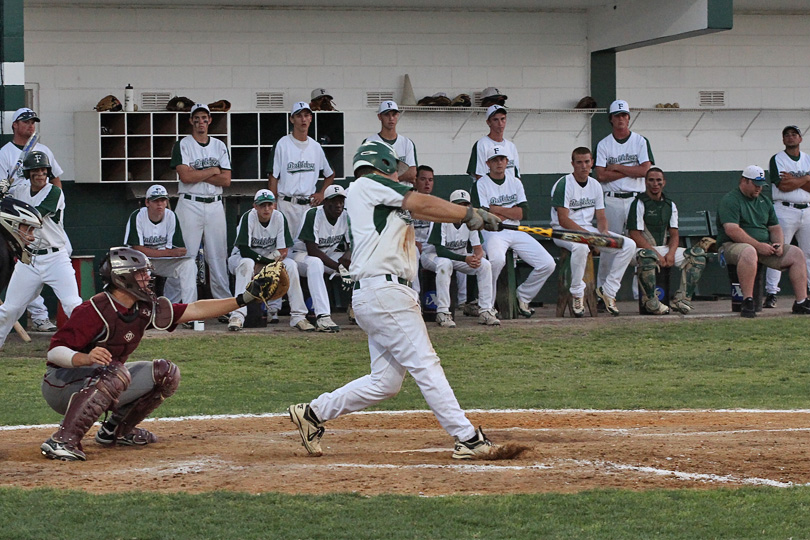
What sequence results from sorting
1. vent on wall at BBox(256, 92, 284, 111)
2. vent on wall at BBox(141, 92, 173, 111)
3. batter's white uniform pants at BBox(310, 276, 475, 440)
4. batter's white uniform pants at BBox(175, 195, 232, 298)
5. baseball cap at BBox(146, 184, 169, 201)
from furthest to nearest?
vent on wall at BBox(256, 92, 284, 111)
vent on wall at BBox(141, 92, 173, 111)
batter's white uniform pants at BBox(175, 195, 232, 298)
baseball cap at BBox(146, 184, 169, 201)
batter's white uniform pants at BBox(310, 276, 475, 440)

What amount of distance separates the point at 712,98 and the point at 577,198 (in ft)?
14.5

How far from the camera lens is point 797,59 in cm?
1688

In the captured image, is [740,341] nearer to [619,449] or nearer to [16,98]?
[619,449]

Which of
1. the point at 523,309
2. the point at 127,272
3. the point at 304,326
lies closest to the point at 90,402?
the point at 127,272

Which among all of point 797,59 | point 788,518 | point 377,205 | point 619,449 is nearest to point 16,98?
point 377,205

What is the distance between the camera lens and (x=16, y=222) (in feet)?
24.3

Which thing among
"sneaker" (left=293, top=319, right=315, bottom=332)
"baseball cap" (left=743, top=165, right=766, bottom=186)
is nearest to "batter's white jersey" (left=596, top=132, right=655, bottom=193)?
"baseball cap" (left=743, top=165, right=766, bottom=186)

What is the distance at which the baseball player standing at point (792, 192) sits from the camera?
14.0 m

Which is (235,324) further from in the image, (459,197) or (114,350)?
(114,350)

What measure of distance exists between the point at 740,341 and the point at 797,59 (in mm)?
7092

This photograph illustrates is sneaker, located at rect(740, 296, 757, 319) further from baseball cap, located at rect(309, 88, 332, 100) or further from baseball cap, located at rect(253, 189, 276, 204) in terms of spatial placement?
baseball cap, located at rect(309, 88, 332, 100)

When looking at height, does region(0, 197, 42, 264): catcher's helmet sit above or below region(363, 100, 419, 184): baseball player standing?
below

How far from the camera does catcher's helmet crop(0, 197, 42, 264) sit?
737cm

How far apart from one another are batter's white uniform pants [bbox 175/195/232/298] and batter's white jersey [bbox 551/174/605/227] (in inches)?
147
